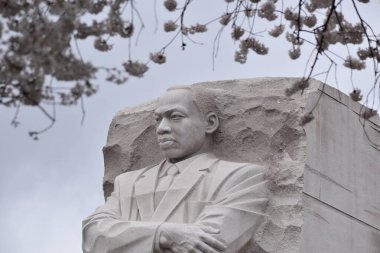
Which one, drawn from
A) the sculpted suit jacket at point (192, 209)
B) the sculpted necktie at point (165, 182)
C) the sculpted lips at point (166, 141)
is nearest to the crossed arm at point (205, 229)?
the sculpted suit jacket at point (192, 209)

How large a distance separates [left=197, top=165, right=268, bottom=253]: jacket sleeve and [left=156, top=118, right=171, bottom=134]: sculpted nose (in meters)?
0.69

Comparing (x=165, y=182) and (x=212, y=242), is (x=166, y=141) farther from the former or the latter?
(x=212, y=242)

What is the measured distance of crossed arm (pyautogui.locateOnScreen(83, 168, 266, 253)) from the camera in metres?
9.55

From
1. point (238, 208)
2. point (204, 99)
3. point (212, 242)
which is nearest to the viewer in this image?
point (212, 242)

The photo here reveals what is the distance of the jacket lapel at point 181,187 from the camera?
9.99 m

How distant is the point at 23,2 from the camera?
677cm

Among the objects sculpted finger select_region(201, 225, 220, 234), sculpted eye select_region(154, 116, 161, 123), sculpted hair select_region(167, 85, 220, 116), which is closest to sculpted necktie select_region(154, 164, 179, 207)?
sculpted eye select_region(154, 116, 161, 123)

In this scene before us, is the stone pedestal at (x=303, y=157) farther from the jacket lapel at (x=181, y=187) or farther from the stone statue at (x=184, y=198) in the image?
the jacket lapel at (x=181, y=187)

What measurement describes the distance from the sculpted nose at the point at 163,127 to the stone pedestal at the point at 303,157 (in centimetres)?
44

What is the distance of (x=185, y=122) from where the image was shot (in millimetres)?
10328

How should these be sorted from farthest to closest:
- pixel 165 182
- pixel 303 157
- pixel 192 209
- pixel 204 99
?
1. pixel 204 99
2. pixel 165 182
3. pixel 303 157
4. pixel 192 209

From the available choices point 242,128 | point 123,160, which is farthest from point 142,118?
point 242,128

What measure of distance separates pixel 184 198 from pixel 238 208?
463mm

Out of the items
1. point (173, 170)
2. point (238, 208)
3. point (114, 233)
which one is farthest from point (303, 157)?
point (114, 233)
